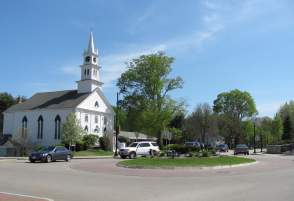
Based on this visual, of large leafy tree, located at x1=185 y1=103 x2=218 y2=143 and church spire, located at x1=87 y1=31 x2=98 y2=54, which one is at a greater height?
church spire, located at x1=87 y1=31 x2=98 y2=54

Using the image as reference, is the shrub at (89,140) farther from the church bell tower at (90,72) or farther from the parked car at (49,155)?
the parked car at (49,155)

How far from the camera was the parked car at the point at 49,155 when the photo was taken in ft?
124

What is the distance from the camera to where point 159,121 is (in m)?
71.2

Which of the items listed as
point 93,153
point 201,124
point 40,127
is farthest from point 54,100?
point 201,124

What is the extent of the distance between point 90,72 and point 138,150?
104ft

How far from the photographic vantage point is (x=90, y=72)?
75875 millimetres

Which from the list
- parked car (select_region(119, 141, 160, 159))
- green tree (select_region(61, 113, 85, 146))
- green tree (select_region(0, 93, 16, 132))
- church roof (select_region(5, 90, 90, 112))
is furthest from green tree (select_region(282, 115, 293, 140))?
green tree (select_region(0, 93, 16, 132))

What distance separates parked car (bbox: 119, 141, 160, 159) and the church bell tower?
29.2 metres

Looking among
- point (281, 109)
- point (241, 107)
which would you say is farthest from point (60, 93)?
point (281, 109)

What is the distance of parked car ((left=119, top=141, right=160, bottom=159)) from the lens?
45812 millimetres

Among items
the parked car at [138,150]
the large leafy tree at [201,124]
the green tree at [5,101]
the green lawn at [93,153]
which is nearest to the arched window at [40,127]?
the green lawn at [93,153]

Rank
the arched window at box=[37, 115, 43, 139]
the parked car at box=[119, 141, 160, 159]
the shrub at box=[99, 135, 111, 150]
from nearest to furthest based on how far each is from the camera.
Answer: the parked car at box=[119, 141, 160, 159] → the shrub at box=[99, 135, 111, 150] → the arched window at box=[37, 115, 43, 139]

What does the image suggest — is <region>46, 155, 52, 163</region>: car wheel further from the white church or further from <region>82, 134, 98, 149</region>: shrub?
the white church

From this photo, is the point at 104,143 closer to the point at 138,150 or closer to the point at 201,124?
the point at 138,150
